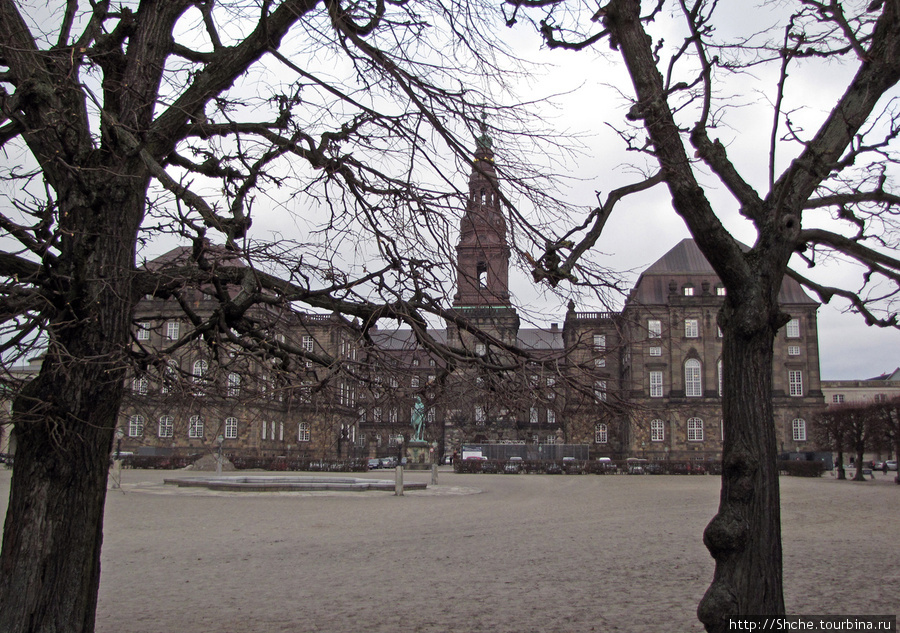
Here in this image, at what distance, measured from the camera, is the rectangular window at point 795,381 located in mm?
65500

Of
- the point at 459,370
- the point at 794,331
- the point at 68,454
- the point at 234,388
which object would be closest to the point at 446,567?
the point at 459,370

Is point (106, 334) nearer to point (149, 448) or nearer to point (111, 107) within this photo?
point (111, 107)

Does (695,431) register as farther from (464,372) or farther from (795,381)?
(464,372)

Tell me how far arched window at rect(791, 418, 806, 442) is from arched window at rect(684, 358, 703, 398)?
7953 mm

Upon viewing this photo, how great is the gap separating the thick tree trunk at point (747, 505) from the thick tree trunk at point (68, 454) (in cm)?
381

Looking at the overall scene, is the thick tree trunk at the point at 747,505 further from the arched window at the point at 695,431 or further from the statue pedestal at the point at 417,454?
the arched window at the point at 695,431

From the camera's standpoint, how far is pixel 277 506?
65.6 ft

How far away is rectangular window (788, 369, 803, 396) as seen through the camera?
65500mm

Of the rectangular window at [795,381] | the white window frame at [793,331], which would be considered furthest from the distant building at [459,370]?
the white window frame at [793,331]

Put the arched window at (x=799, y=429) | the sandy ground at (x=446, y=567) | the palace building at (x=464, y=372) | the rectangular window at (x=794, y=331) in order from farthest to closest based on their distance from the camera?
1. the rectangular window at (x=794, y=331)
2. the arched window at (x=799, y=429)
3. the sandy ground at (x=446, y=567)
4. the palace building at (x=464, y=372)

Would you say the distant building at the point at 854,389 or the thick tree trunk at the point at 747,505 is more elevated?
the distant building at the point at 854,389

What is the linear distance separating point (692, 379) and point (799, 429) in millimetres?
9544

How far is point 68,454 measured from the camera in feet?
14.6

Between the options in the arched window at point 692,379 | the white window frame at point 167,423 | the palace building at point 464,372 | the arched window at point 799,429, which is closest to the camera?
the palace building at point 464,372
